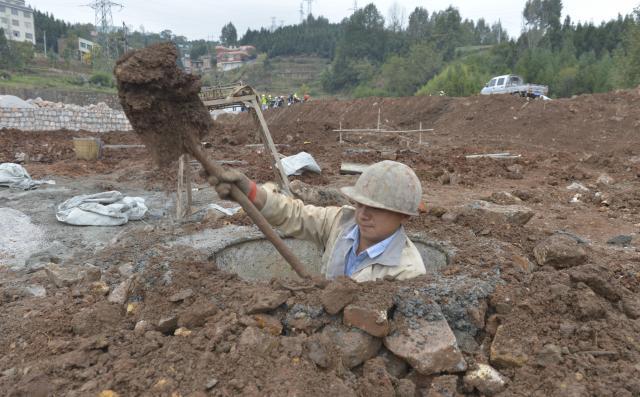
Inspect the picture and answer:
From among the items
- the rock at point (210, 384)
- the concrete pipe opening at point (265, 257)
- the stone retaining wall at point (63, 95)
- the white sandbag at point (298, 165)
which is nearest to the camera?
the rock at point (210, 384)

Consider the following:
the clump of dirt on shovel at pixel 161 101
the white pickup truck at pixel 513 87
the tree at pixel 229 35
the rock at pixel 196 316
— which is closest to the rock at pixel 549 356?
the rock at pixel 196 316

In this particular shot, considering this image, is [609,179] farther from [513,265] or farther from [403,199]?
[403,199]

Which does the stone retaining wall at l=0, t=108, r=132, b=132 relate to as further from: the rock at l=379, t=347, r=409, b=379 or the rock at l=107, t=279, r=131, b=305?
the rock at l=379, t=347, r=409, b=379

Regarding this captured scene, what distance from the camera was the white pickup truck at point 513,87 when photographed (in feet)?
77.6

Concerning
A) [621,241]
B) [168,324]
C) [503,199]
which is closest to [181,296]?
[168,324]

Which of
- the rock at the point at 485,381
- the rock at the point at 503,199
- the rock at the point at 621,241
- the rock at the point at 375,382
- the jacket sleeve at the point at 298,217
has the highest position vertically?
the jacket sleeve at the point at 298,217

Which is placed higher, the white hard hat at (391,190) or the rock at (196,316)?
the white hard hat at (391,190)

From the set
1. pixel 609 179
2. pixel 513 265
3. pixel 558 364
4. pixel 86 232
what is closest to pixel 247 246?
pixel 513 265

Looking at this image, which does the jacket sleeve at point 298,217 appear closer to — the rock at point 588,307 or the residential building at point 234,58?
the rock at point 588,307

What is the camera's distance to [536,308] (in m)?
2.35

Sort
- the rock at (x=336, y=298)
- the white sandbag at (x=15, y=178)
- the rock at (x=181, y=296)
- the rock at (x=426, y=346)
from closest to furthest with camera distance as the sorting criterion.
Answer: the rock at (x=426, y=346)
the rock at (x=336, y=298)
the rock at (x=181, y=296)
the white sandbag at (x=15, y=178)

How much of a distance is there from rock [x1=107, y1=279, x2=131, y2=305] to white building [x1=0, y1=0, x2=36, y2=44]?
Result: 84.0m

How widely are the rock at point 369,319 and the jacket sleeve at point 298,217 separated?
0.99 m

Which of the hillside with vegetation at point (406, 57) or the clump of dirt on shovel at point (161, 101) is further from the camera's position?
the hillside with vegetation at point (406, 57)
